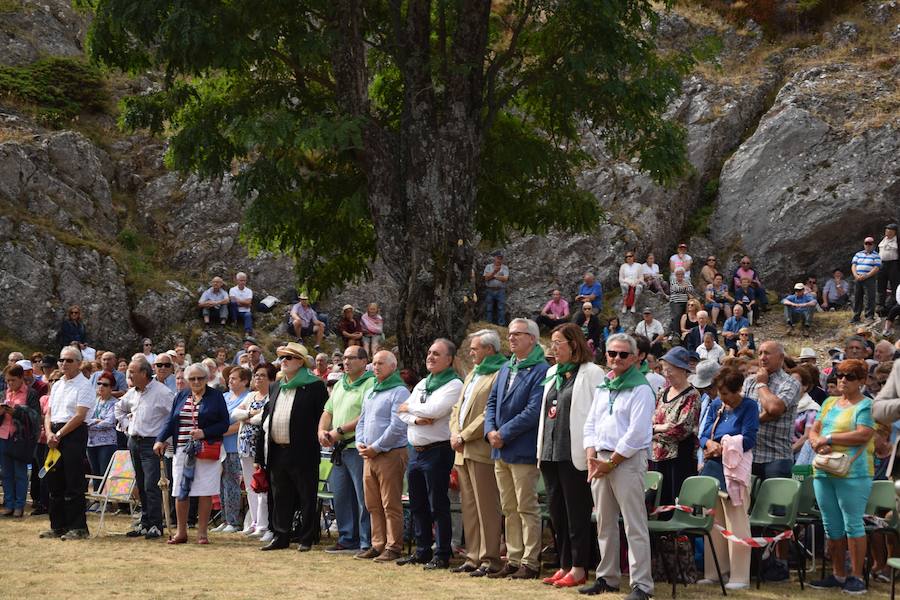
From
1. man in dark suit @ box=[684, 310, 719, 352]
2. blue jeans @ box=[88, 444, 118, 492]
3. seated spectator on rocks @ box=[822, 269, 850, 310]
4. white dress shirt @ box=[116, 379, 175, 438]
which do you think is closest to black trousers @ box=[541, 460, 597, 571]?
white dress shirt @ box=[116, 379, 175, 438]

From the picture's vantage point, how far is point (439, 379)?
10344mm

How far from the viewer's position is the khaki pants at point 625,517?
819cm

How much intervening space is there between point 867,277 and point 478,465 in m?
15.2

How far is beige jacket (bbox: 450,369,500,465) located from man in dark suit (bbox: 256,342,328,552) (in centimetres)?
212

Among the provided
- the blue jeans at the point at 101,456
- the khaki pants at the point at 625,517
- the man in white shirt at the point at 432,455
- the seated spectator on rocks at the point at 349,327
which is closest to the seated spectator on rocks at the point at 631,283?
the seated spectator on rocks at the point at 349,327

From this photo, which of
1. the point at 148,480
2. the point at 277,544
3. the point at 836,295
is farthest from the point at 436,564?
the point at 836,295

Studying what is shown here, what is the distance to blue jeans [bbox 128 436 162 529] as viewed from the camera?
40.2 feet

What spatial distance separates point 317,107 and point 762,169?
16.8 metres

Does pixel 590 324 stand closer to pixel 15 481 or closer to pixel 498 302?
pixel 498 302

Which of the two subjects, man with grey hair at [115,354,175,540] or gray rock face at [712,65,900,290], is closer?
man with grey hair at [115,354,175,540]

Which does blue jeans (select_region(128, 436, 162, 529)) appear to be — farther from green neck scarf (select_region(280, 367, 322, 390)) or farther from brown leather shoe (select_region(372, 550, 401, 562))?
brown leather shoe (select_region(372, 550, 401, 562))

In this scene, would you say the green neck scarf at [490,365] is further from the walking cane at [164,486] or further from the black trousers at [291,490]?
the walking cane at [164,486]

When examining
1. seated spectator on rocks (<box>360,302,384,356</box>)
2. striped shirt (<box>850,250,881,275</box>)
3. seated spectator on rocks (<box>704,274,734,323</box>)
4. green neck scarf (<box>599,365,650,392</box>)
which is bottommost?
green neck scarf (<box>599,365,650,392</box>)

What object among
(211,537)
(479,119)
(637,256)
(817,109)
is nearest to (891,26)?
(817,109)
